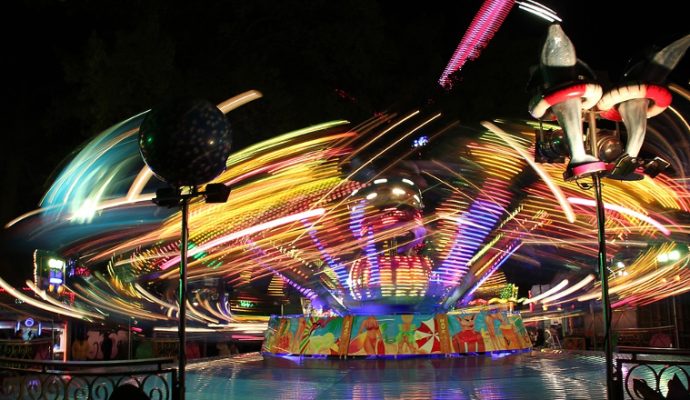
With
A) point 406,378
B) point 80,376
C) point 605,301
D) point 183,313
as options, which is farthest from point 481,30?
point 183,313

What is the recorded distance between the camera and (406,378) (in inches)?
419

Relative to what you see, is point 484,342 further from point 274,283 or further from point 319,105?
point 274,283

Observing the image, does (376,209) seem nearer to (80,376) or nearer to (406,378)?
(406,378)

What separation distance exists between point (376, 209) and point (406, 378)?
397 centimetres

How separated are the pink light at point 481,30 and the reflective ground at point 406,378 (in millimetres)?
13811

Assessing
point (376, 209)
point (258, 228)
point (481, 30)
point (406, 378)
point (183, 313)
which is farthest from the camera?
point (481, 30)

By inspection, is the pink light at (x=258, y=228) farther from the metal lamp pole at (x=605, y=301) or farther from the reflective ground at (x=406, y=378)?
the metal lamp pole at (x=605, y=301)

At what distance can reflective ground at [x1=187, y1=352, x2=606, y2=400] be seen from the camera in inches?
353

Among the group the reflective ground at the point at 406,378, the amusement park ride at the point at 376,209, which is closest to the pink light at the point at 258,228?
the amusement park ride at the point at 376,209

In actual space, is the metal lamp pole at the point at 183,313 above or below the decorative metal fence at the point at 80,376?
above

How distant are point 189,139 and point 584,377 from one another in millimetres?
7704

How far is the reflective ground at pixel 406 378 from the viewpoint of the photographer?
8.98 meters

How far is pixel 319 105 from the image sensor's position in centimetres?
2070

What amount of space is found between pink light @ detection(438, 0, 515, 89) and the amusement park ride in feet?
12.8
